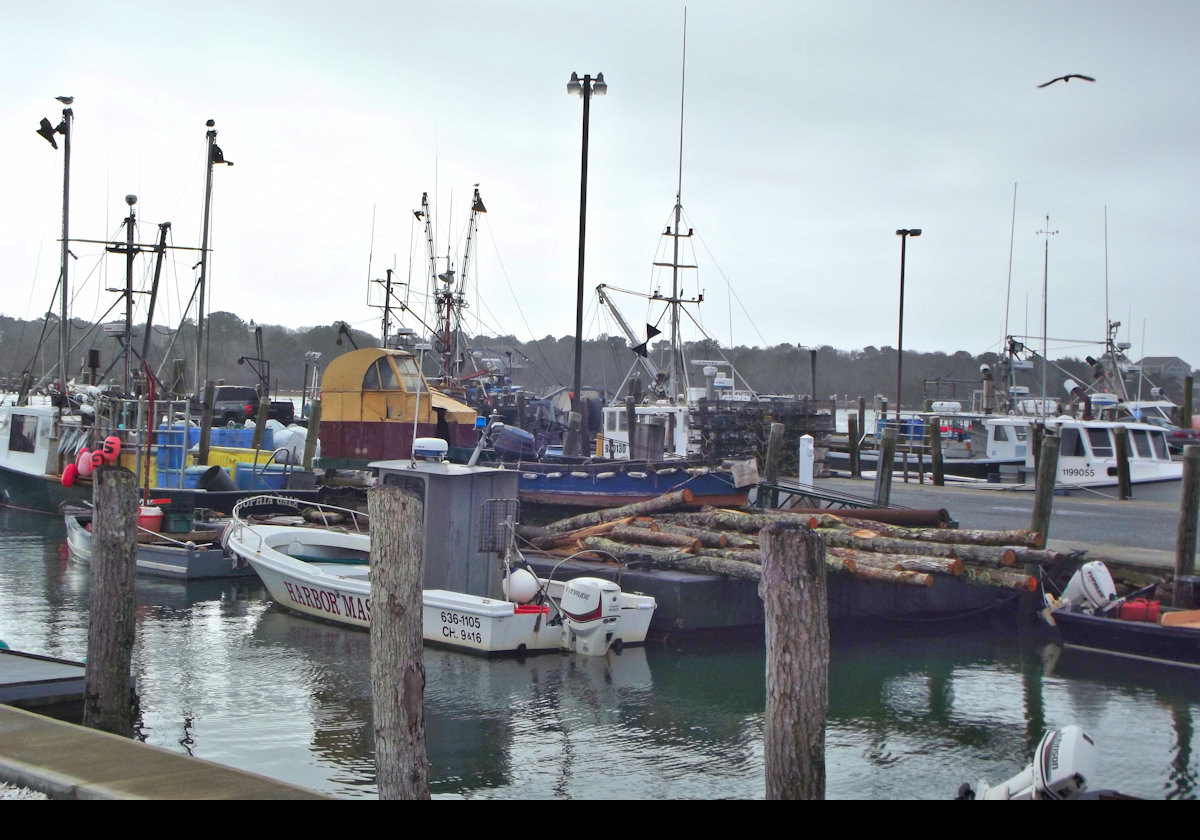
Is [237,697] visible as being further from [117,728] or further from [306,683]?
[117,728]

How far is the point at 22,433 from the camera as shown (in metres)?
29.4

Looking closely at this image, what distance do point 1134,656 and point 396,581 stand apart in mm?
10562

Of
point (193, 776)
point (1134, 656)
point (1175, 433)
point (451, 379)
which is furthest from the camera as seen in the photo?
point (1175, 433)

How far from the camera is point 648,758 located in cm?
1020

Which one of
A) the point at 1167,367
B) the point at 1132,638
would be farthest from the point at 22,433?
the point at 1167,367

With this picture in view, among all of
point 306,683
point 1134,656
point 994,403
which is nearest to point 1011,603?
point 1134,656

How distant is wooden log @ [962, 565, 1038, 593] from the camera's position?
14.0 metres

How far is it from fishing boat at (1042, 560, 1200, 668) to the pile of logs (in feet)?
1.84

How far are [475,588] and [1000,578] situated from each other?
6812 millimetres

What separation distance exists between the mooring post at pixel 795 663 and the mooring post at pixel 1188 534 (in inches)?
389

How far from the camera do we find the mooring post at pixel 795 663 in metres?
6.75

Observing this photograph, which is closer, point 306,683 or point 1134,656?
point 306,683

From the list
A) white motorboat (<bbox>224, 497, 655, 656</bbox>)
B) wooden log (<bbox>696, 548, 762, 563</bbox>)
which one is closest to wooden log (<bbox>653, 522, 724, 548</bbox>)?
wooden log (<bbox>696, 548, 762, 563</bbox>)

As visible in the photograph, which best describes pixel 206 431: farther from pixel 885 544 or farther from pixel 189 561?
pixel 885 544
